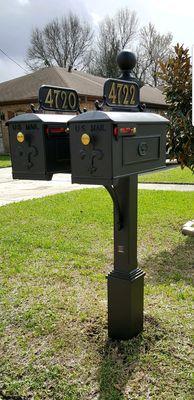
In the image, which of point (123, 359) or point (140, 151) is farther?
point (123, 359)

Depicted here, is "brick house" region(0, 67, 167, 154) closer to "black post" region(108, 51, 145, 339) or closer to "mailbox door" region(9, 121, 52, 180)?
"black post" region(108, 51, 145, 339)

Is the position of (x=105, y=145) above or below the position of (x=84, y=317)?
above

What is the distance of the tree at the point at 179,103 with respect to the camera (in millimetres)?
4293

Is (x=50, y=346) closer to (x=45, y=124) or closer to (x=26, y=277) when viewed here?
(x=26, y=277)

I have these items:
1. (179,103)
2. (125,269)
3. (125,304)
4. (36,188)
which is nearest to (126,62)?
(125,269)

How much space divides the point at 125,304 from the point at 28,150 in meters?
1.14

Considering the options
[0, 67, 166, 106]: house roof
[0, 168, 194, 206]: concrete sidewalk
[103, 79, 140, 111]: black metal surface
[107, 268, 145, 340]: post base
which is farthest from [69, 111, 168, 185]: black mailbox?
[0, 67, 166, 106]: house roof

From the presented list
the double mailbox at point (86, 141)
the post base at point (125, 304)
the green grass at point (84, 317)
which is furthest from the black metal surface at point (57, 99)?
the green grass at point (84, 317)

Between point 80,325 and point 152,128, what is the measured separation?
4.84ft

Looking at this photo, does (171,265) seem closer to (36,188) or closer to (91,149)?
(91,149)

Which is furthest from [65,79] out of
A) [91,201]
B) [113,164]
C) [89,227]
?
[113,164]

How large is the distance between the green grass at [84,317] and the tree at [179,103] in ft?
3.55

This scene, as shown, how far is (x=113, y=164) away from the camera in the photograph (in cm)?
161

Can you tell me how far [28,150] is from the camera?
6.15 feet
